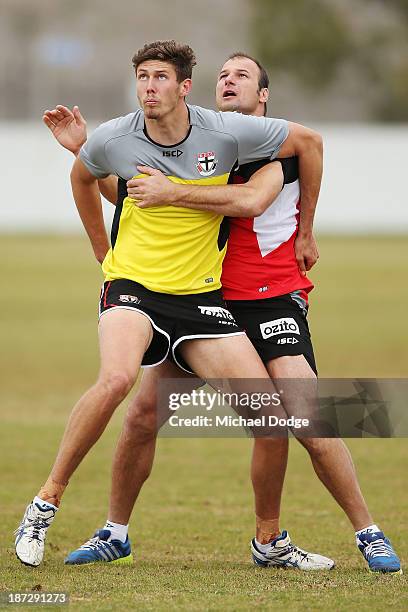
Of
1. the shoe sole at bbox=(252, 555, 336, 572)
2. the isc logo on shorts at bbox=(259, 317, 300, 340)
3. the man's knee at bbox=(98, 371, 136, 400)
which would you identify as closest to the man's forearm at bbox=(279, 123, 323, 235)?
the isc logo on shorts at bbox=(259, 317, 300, 340)

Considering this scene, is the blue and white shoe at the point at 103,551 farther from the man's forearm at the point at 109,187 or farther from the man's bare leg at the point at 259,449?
the man's forearm at the point at 109,187

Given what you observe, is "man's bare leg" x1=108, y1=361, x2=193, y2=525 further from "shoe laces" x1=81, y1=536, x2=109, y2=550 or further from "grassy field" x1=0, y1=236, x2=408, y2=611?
"grassy field" x1=0, y1=236, x2=408, y2=611

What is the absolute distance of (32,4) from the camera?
66812 millimetres

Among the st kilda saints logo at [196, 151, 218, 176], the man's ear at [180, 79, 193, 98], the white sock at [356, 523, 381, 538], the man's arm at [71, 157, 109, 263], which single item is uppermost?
the man's ear at [180, 79, 193, 98]

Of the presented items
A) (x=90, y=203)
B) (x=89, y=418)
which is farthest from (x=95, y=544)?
(x=90, y=203)

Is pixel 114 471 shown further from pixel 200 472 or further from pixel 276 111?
pixel 276 111

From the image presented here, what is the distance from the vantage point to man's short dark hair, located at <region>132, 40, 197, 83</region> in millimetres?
6457

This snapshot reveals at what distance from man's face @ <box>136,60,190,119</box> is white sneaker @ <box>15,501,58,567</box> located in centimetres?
207

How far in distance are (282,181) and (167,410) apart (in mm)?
1386

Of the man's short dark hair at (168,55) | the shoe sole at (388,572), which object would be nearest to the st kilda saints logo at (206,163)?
the man's short dark hair at (168,55)

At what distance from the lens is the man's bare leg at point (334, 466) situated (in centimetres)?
654

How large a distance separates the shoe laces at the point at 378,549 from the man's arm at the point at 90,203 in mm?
2217

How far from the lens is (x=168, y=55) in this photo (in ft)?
21.2

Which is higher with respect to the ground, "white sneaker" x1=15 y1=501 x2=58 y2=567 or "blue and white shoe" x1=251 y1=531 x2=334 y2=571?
"white sneaker" x1=15 y1=501 x2=58 y2=567
